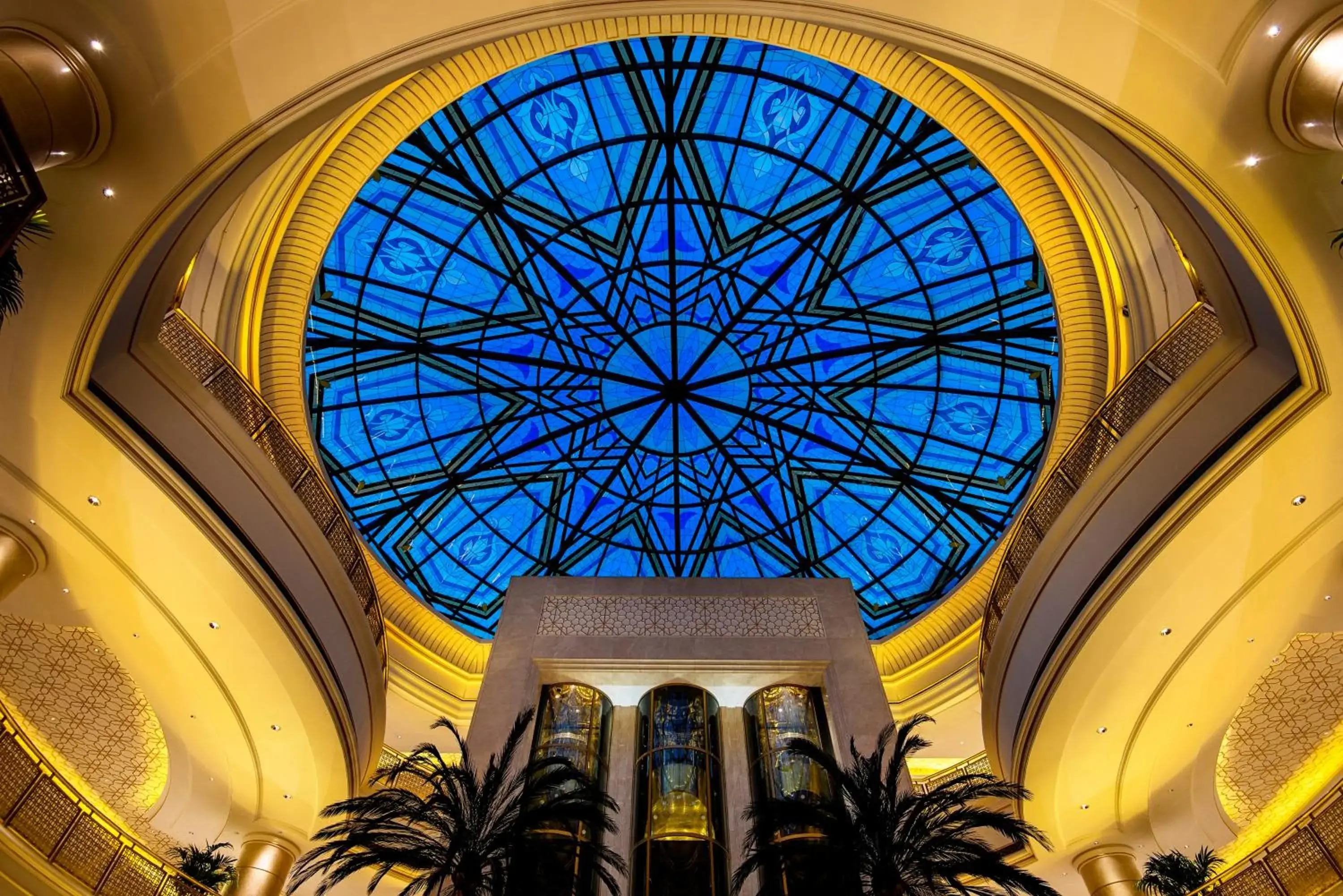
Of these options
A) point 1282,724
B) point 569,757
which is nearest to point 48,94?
point 569,757

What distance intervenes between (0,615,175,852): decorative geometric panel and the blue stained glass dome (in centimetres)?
666

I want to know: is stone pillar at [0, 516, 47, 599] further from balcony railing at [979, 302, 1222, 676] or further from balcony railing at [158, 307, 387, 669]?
balcony railing at [979, 302, 1222, 676]

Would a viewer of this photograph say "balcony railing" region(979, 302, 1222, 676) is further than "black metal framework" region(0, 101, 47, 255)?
Yes

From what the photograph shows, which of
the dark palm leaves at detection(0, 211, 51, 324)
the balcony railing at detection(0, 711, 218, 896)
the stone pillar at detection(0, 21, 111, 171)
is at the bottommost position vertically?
the balcony railing at detection(0, 711, 218, 896)

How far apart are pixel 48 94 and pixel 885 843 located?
13059mm

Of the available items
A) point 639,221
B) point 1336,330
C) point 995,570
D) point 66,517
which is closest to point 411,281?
point 639,221

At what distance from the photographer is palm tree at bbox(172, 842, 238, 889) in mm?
14430

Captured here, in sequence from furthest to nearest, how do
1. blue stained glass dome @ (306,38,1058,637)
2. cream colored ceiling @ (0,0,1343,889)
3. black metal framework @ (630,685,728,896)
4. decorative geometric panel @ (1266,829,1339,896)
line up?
1. blue stained glass dome @ (306,38,1058,637)
2. black metal framework @ (630,685,728,896)
3. decorative geometric panel @ (1266,829,1339,896)
4. cream colored ceiling @ (0,0,1343,889)

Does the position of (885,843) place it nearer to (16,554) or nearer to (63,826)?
(63,826)

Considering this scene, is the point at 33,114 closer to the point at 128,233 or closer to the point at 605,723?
the point at 128,233

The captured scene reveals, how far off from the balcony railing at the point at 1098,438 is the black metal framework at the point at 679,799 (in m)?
5.70

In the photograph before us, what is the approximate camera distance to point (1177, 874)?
14.7 meters

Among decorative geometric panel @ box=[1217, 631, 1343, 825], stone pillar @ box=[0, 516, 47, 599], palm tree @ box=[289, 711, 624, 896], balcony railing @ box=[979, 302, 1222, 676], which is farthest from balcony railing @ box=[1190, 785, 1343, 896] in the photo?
stone pillar @ box=[0, 516, 47, 599]

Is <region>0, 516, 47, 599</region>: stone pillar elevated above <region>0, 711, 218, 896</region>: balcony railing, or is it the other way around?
<region>0, 516, 47, 599</region>: stone pillar
